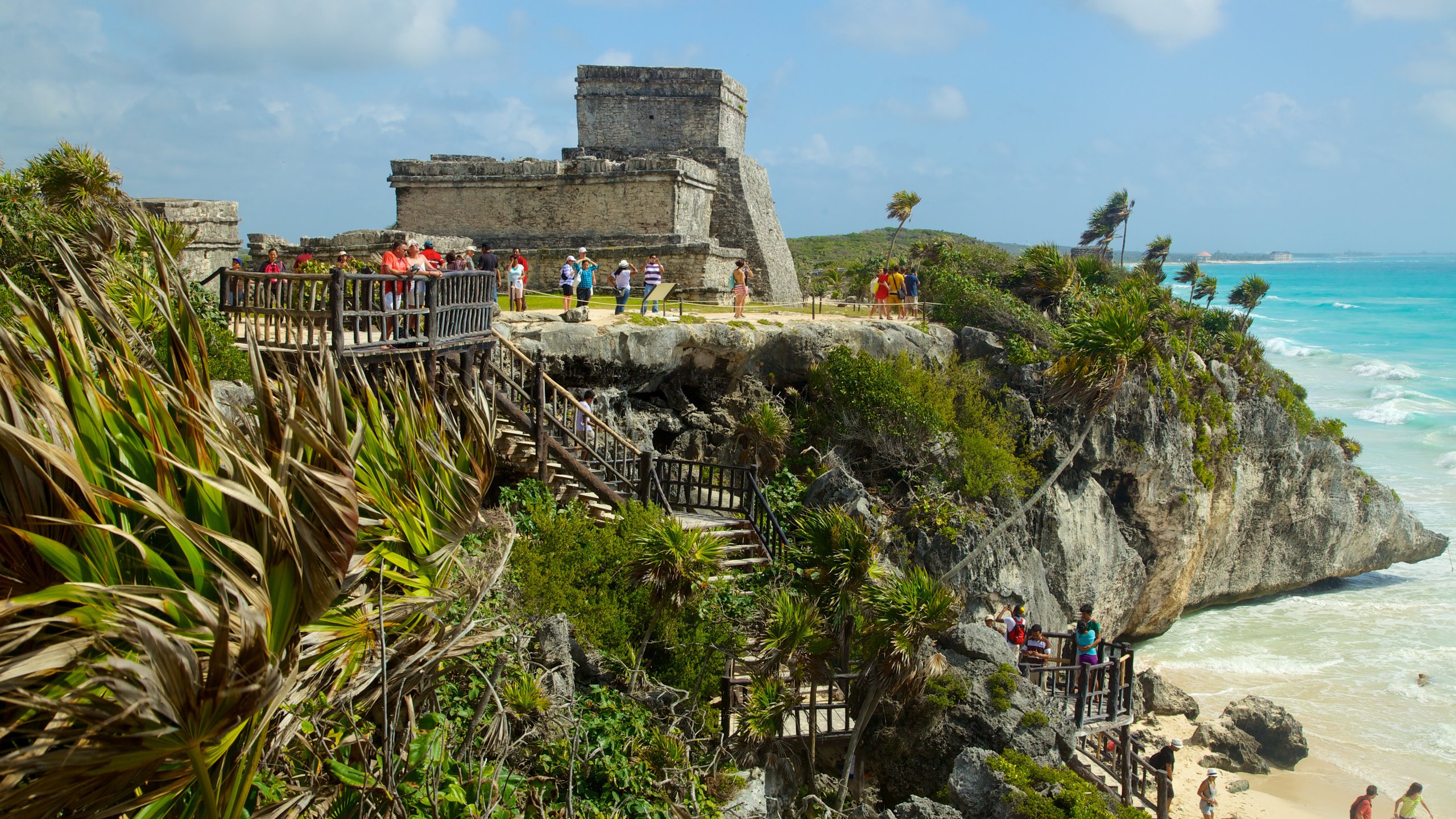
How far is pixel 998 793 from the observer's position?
11.5 m

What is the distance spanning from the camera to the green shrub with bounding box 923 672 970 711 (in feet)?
43.3

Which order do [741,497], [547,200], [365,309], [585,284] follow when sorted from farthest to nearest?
[547,200] < [585,284] < [741,497] < [365,309]

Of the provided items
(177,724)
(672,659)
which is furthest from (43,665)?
(672,659)

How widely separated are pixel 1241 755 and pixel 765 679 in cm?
1139

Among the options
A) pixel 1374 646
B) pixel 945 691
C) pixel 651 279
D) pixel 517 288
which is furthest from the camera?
pixel 1374 646

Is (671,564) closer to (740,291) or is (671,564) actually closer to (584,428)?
(584,428)

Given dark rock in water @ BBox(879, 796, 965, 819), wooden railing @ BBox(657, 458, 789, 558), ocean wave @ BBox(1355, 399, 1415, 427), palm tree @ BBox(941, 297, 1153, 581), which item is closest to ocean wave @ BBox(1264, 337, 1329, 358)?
ocean wave @ BBox(1355, 399, 1415, 427)

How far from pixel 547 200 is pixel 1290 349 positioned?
207 ft

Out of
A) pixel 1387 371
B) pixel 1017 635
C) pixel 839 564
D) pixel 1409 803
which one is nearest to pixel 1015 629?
pixel 1017 635

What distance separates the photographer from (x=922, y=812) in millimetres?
11297

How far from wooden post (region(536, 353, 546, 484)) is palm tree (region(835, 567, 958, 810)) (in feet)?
17.1

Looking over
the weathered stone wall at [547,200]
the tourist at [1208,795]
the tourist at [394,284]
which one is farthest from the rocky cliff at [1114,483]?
the weathered stone wall at [547,200]

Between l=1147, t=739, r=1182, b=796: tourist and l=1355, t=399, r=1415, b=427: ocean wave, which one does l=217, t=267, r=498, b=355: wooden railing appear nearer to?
l=1147, t=739, r=1182, b=796: tourist

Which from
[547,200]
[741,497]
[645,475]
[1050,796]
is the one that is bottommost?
[1050,796]
